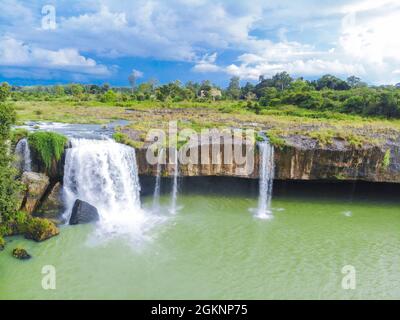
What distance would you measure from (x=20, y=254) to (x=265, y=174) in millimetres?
11217

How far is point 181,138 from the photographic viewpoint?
17.8 metres

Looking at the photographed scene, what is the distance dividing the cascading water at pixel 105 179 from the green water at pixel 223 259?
1886 mm

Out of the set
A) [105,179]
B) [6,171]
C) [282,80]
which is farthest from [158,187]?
[282,80]

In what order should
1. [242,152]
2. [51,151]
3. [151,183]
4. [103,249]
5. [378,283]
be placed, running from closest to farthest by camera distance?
[378,283]
[103,249]
[51,151]
[242,152]
[151,183]

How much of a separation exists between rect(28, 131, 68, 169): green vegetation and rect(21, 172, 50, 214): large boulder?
1012 millimetres

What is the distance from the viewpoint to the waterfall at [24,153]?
15.4 metres

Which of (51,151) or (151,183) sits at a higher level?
(51,151)

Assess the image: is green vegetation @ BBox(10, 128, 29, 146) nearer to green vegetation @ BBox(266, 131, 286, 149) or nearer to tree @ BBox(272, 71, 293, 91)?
green vegetation @ BBox(266, 131, 286, 149)

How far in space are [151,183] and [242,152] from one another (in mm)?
5173

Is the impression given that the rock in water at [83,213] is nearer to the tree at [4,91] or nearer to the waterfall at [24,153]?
the waterfall at [24,153]

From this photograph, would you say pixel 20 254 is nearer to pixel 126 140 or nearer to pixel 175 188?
pixel 126 140

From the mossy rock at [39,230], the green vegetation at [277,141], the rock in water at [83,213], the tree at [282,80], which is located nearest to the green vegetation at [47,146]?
the rock in water at [83,213]

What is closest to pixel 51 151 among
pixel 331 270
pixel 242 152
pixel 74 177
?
pixel 74 177

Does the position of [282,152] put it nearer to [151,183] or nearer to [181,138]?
[181,138]
